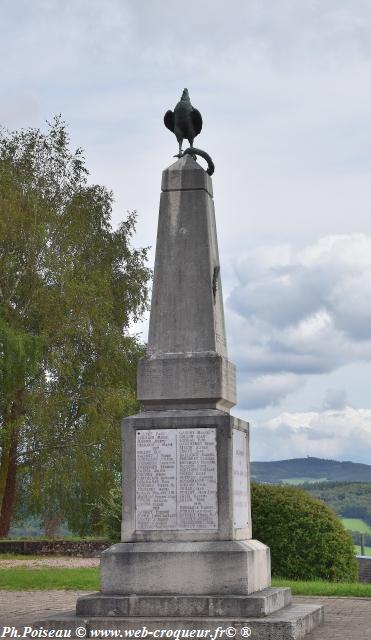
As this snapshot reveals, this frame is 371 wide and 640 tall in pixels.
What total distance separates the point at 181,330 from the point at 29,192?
19.6 meters

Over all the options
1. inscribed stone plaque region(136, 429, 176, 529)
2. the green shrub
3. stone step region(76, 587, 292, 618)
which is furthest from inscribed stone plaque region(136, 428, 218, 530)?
the green shrub

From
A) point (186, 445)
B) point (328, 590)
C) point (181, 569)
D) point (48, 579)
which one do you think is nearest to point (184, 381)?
point (186, 445)

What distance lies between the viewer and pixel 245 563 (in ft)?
36.2

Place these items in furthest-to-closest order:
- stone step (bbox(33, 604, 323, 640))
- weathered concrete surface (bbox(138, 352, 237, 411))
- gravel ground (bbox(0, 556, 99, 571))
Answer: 1. gravel ground (bbox(0, 556, 99, 571))
2. weathered concrete surface (bbox(138, 352, 237, 411))
3. stone step (bbox(33, 604, 323, 640))

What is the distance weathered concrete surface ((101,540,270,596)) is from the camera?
36.3 ft

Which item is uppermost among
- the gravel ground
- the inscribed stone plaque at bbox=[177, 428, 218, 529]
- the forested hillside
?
the forested hillside

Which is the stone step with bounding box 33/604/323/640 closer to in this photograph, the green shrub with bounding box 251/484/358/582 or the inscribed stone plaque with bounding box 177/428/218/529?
the inscribed stone plaque with bounding box 177/428/218/529

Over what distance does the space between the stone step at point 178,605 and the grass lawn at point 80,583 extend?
4.53m

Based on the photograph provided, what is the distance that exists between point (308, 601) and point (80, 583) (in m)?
4.39

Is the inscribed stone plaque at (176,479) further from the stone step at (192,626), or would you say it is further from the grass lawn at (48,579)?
the grass lawn at (48,579)

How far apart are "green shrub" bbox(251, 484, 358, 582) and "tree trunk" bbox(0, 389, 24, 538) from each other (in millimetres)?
12000

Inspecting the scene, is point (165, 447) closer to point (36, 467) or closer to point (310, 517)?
point (310, 517)

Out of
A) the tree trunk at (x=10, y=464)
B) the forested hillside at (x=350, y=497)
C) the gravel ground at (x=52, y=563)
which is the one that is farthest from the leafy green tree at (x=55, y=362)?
the forested hillside at (x=350, y=497)

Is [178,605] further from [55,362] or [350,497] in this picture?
[350,497]
